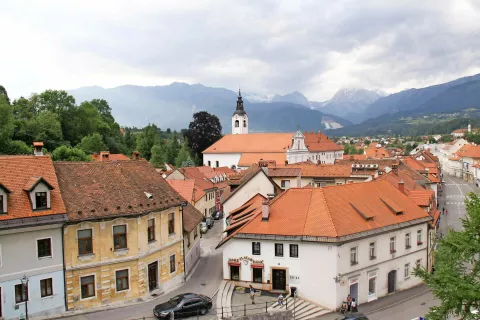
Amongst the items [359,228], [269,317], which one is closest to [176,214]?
[269,317]

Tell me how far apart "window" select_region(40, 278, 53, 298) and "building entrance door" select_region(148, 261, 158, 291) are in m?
6.66

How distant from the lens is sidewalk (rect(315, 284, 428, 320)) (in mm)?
31578

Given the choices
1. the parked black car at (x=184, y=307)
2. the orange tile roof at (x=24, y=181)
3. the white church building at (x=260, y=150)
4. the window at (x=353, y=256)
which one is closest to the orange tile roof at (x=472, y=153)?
the white church building at (x=260, y=150)

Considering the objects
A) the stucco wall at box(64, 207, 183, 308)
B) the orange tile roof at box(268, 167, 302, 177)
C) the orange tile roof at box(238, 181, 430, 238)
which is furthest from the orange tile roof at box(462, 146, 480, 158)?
the stucco wall at box(64, 207, 183, 308)

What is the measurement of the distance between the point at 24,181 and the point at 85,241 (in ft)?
17.2

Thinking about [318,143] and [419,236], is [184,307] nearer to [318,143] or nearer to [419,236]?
[419,236]

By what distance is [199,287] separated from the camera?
34312mm

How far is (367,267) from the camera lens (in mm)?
33719

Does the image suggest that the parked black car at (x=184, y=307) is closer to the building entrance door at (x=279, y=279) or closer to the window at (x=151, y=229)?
the window at (x=151, y=229)

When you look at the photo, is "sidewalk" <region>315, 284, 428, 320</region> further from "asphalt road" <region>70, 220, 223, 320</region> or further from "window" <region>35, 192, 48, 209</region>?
"window" <region>35, 192, 48, 209</region>

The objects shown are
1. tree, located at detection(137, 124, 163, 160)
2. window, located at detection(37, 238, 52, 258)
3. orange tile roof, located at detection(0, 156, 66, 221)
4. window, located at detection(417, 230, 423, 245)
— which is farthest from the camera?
tree, located at detection(137, 124, 163, 160)

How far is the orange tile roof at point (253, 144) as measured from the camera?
383ft

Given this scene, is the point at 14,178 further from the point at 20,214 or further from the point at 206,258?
the point at 206,258

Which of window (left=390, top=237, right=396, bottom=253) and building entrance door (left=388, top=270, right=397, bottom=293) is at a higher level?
window (left=390, top=237, right=396, bottom=253)
